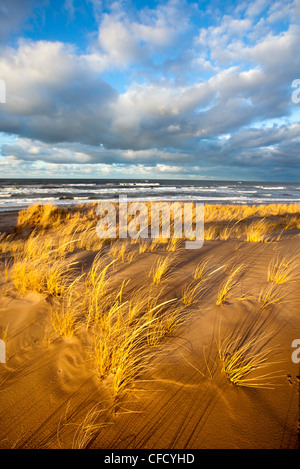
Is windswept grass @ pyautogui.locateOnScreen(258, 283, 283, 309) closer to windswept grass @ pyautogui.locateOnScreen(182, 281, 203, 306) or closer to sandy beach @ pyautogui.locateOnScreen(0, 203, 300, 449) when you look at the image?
sandy beach @ pyautogui.locateOnScreen(0, 203, 300, 449)

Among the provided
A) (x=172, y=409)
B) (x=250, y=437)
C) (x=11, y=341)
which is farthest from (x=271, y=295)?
(x=11, y=341)

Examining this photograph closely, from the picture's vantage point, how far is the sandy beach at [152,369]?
1.30m

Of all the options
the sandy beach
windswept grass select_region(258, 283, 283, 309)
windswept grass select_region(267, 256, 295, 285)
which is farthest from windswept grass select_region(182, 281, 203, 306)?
windswept grass select_region(267, 256, 295, 285)

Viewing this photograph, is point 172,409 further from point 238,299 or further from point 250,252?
point 250,252

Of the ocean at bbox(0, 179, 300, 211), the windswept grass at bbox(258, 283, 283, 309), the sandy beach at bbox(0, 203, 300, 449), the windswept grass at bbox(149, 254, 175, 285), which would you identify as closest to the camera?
the sandy beach at bbox(0, 203, 300, 449)

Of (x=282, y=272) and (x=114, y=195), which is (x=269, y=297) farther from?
(x=114, y=195)

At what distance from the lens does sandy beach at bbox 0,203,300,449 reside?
1.30 m

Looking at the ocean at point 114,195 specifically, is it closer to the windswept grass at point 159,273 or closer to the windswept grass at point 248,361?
the windswept grass at point 159,273

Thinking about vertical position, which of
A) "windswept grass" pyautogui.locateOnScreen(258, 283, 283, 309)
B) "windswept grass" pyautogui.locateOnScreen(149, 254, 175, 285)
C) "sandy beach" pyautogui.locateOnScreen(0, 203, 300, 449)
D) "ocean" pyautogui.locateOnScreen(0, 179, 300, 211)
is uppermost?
"ocean" pyautogui.locateOnScreen(0, 179, 300, 211)

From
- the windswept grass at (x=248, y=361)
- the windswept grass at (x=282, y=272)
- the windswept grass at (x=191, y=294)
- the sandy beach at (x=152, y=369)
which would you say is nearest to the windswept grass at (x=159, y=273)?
the sandy beach at (x=152, y=369)

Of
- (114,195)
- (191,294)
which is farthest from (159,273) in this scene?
(114,195)

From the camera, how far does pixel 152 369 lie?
5.57 feet
